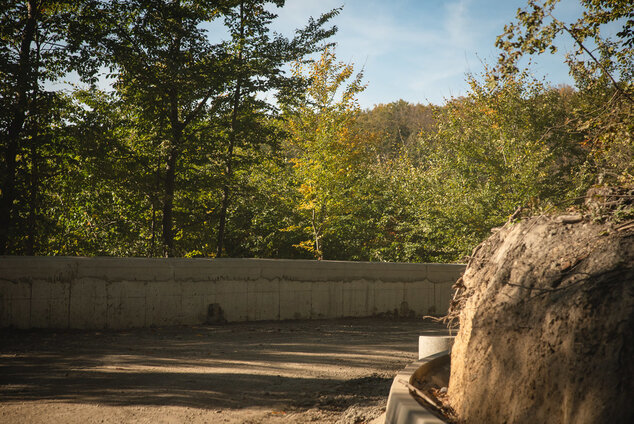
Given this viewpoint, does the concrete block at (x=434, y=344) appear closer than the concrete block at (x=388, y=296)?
Yes

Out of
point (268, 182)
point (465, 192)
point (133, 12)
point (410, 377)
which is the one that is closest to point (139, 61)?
point (133, 12)

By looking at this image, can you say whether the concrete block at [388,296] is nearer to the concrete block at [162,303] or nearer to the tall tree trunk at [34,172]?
the concrete block at [162,303]

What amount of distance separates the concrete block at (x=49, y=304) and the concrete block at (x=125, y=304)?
0.85 metres

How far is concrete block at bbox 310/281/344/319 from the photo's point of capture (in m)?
13.9

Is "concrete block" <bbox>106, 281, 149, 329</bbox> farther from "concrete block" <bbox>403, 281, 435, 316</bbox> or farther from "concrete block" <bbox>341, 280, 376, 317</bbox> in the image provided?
"concrete block" <bbox>403, 281, 435, 316</bbox>

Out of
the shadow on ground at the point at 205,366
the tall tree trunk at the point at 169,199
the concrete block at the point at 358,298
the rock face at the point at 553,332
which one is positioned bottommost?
the shadow on ground at the point at 205,366

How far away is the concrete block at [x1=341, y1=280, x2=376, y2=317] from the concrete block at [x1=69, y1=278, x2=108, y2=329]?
6411mm

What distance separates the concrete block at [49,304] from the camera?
10086 millimetres

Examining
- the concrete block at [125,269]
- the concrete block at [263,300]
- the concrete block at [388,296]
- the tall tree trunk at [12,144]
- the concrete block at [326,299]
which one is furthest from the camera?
the concrete block at [388,296]

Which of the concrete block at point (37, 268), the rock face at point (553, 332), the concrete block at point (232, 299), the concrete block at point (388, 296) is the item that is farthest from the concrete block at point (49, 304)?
the rock face at point (553, 332)

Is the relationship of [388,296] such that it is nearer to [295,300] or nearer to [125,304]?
[295,300]

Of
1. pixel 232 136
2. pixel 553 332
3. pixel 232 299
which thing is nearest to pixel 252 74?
pixel 232 136

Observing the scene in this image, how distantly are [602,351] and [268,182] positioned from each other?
72.2ft

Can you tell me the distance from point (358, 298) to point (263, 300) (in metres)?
3.06
